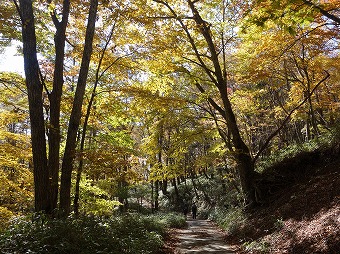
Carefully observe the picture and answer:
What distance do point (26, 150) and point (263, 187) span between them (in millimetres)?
10163

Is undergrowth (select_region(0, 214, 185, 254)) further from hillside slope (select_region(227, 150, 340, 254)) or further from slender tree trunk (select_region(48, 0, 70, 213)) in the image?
hillside slope (select_region(227, 150, 340, 254))

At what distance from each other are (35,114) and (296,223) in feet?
24.6

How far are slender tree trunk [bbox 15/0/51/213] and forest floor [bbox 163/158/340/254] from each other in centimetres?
494

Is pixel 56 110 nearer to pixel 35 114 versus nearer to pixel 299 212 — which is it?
pixel 35 114

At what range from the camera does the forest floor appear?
6.28m

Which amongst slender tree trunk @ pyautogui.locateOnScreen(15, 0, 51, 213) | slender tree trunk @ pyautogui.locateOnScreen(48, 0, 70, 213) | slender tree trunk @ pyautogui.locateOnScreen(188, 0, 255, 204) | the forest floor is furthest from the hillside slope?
slender tree trunk @ pyautogui.locateOnScreen(48, 0, 70, 213)

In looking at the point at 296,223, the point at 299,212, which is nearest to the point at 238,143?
the point at 299,212

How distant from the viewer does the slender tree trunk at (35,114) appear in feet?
22.3

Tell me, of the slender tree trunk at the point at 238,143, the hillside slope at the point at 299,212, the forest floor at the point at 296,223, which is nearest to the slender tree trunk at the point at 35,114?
the forest floor at the point at 296,223

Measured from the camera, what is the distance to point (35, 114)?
694 cm

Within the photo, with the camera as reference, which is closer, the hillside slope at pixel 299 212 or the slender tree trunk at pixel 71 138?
the hillside slope at pixel 299 212

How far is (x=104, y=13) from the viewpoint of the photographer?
35.0 feet

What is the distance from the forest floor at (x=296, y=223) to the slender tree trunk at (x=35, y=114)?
4938mm

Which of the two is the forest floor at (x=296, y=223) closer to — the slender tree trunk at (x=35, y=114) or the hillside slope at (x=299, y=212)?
the hillside slope at (x=299, y=212)
